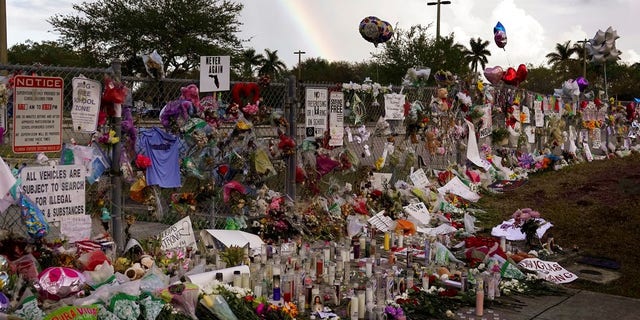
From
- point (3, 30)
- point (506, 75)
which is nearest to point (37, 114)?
point (3, 30)

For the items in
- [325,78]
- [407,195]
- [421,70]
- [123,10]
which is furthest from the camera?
[325,78]

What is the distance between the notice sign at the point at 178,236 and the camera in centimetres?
648

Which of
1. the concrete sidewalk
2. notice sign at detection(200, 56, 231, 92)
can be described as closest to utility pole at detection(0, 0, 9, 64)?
notice sign at detection(200, 56, 231, 92)

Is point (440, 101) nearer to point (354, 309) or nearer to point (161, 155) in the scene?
point (161, 155)

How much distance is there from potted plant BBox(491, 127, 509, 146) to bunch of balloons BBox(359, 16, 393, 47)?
317cm

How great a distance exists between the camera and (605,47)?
22828 millimetres

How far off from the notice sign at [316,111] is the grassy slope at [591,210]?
2878 millimetres

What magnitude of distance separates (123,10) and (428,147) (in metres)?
30.2

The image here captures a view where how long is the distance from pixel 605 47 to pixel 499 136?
35.7 feet

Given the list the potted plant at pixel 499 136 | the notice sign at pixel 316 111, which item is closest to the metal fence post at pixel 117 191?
the notice sign at pixel 316 111

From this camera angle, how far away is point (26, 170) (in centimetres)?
533

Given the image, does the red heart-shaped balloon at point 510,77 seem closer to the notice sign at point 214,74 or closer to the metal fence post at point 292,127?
the metal fence post at point 292,127

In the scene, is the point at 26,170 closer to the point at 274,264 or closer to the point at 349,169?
the point at 274,264

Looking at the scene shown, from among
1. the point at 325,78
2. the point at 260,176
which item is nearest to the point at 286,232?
the point at 260,176
